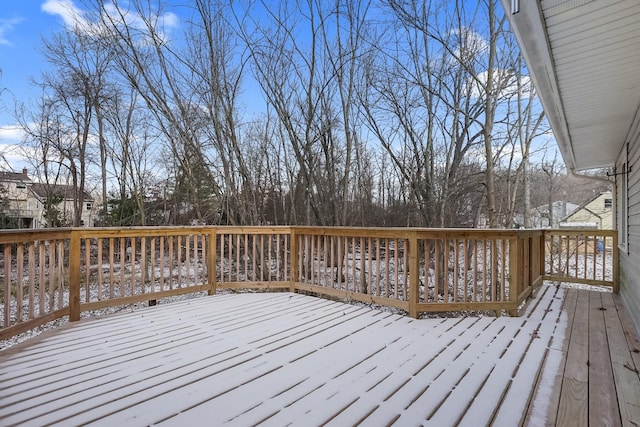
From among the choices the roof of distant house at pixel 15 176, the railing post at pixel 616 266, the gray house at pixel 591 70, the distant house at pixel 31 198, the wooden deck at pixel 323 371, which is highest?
the roof of distant house at pixel 15 176

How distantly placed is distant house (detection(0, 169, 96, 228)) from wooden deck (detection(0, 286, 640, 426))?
9.21 metres

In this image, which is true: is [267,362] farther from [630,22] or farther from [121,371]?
[630,22]

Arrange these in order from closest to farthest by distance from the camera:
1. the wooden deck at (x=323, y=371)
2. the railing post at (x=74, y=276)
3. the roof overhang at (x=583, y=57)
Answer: the roof overhang at (x=583, y=57), the wooden deck at (x=323, y=371), the railing post at (x=74, y=276)

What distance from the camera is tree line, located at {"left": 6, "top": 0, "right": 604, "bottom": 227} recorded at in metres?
6.11

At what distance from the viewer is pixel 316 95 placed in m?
6.72

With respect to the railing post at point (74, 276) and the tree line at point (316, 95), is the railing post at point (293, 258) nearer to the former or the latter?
the tree line at point (316, 95)

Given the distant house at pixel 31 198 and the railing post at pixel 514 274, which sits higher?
the distant house at pixel 31 198

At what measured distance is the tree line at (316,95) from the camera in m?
6.11

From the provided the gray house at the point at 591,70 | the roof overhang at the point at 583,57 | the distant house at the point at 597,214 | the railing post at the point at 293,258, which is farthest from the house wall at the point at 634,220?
the distant house at the point at 597,214

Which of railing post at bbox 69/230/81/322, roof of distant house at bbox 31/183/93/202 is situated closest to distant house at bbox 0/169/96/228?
roof of distant house at bbox 31/183/93/202

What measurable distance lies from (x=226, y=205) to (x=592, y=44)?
5868 mm

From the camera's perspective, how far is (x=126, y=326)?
3150 mm

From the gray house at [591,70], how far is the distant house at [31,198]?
12.0 meters

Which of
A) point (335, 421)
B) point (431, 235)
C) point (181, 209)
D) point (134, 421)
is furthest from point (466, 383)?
point (181, 209)
